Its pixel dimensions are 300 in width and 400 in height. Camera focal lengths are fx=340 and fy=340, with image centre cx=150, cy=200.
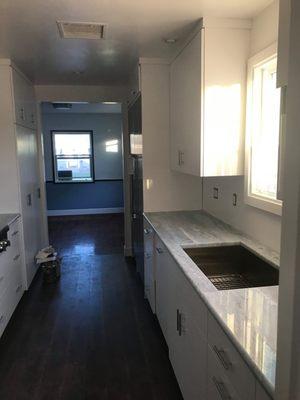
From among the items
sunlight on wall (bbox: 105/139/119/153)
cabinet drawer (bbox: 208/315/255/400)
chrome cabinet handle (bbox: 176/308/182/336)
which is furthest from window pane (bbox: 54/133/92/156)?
cabinet drawer (bbox: 208/315/255/400)

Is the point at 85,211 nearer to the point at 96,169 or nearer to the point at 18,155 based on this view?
the point at 96,169

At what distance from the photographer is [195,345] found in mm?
1708

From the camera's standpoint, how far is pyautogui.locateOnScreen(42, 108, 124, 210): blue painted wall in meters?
8.09

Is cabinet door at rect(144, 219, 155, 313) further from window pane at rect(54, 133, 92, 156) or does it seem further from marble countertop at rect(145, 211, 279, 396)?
window pane at rect(54, 133, 92, 156)

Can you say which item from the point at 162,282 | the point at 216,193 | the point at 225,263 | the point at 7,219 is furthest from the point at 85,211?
the point at 225,263

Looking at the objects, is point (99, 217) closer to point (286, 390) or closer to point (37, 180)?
point (37, 180)

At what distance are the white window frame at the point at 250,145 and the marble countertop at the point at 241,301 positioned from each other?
27 centimetres

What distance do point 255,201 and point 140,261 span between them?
1.89m

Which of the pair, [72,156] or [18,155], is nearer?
[18,155]

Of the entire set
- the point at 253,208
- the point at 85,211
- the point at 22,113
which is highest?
the point at 22,113

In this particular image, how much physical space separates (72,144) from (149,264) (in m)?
5.77

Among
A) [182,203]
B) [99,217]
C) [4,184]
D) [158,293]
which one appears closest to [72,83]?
[4,184]

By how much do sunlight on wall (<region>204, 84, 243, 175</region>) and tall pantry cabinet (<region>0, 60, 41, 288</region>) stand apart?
2.08 meters

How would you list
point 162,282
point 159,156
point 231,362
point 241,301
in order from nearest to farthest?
point 231,362, point 241,301, point 162,282, point 159,156
